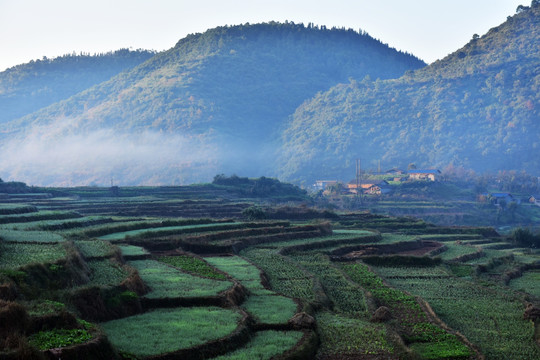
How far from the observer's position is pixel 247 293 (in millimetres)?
19641

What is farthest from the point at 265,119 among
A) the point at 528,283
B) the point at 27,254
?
the point at 27,254

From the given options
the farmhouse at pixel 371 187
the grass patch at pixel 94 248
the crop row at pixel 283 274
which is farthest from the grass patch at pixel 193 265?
the farmhouse at pixel 371 187

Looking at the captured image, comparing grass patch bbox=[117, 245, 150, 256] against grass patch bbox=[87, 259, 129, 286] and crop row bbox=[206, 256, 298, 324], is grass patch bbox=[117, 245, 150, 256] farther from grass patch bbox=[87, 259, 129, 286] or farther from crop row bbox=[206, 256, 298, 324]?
grass patch bbox=[87, 259, 129, 286]

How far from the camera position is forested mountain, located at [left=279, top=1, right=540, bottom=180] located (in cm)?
13588

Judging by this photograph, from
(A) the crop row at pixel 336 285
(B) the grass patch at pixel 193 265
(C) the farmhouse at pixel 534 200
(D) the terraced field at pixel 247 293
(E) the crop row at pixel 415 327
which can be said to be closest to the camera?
(D) the terraced field at pixel 247 293

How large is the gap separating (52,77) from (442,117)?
9642 cm

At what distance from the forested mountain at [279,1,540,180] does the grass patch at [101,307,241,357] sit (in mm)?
112322

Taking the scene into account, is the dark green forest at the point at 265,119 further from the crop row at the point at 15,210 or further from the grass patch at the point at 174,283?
the grass patch at the point at 174,283

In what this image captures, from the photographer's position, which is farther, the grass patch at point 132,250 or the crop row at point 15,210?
the crop row at point 15,210

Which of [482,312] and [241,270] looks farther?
[241,270]

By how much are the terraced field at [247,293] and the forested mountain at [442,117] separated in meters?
94.2

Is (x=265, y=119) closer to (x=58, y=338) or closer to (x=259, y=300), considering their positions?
(x=259, y=300)

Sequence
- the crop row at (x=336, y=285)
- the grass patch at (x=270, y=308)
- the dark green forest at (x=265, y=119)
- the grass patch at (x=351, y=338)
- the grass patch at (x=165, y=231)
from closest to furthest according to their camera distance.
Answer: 1. the grass patch at (x=351, y=338)
2. the grass patch at (x=270, y=308)
3. the crop row at (x=336, y=285)
4. the grass patch at (x=165, y=231)
5. the dark green forest at (x=265, y=119)

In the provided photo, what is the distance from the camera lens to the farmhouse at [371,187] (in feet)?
298
